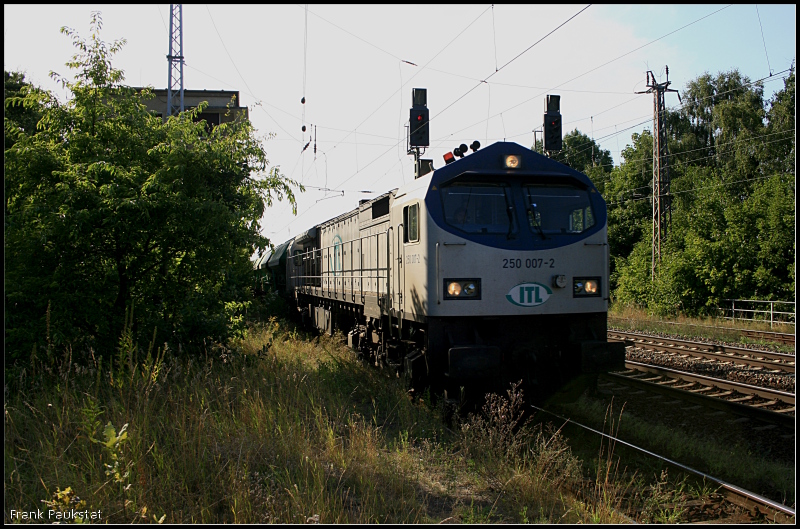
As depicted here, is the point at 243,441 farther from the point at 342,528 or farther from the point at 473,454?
the point at 473,454

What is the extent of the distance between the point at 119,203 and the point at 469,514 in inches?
219

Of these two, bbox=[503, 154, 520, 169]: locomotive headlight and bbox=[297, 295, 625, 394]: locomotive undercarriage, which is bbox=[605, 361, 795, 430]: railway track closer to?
bbox=[297, 295, 625, 394]: locomotive undercarriage

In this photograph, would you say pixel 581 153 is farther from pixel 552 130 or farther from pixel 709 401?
pixel 709 401

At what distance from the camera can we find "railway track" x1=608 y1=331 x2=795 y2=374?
1230 cm

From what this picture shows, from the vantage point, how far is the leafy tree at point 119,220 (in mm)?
7277

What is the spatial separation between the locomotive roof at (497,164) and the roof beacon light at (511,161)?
0.04 m

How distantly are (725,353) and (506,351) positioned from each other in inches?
357

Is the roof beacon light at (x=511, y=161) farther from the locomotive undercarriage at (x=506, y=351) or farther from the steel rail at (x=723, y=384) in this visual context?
the steel rail at (x=723, y=384)

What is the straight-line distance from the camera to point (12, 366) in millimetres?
6949

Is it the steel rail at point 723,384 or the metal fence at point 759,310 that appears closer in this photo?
the steel rail at point 723,384

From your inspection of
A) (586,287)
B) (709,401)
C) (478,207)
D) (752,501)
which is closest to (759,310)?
(709,401)

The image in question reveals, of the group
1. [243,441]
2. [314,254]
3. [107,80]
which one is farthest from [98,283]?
[314,254]

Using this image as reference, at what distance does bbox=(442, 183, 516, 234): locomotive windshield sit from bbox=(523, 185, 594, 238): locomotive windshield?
0.35 meters

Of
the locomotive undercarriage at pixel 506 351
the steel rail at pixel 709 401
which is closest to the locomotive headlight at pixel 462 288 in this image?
the locomotive undercarriage at pixel 506 351
